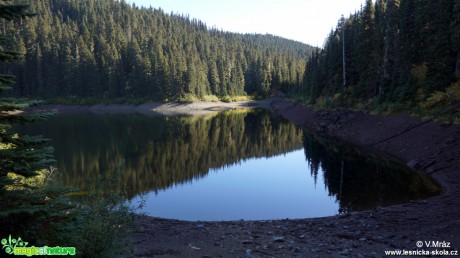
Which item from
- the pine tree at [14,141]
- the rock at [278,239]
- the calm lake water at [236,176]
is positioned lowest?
the calm lake water at [236,176]

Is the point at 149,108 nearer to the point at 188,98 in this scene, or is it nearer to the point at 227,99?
the point at 188,98

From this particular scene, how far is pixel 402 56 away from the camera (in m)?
41.0

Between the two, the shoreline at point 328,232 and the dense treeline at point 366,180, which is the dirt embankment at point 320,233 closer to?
the shoreline at point 328,232

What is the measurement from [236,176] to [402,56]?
28279mm

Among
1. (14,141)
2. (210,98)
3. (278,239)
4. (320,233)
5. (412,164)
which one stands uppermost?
(210,98)

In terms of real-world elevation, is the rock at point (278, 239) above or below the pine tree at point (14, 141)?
below

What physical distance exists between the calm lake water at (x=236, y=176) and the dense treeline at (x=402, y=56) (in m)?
9.88

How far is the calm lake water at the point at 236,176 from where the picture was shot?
61.9 ft

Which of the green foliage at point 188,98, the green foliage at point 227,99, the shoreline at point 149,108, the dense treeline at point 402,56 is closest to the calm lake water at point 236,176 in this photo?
the dense treeline at point 402,56

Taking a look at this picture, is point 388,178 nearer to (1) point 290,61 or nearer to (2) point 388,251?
(2) point 388,251

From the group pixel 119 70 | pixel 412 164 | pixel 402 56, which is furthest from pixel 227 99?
pixel 412 164

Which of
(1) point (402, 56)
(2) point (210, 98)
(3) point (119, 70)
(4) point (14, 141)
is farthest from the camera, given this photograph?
(3) point (119, 70)

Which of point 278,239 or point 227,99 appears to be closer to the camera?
point 278,239

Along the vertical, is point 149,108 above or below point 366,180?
above
